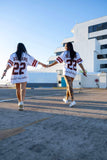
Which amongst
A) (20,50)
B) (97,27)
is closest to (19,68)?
(20,50)

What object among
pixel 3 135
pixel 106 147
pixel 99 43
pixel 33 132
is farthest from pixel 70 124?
pixel 99 43

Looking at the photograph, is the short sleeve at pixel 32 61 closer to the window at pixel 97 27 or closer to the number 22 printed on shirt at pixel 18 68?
the number 22 printed on shirt at pixel 18 68

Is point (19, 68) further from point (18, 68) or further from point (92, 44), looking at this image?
point (92, 44)

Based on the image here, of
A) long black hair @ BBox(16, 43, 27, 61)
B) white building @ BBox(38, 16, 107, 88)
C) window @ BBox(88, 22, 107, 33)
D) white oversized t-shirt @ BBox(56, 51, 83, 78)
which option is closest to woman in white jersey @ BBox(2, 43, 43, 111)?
long black hair @ BBox(16, 43, 27, 61)

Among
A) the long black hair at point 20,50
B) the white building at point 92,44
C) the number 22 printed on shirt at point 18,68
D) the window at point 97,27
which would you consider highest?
the window at point 97,27

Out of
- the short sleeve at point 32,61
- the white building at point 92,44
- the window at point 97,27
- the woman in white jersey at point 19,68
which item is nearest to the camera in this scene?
the woman in white jersey at point 19,68

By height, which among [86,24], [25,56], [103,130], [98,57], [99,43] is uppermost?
[86,24]

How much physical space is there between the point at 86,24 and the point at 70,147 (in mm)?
34753

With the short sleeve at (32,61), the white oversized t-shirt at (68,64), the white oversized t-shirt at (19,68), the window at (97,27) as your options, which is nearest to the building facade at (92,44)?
the window at (97,27)

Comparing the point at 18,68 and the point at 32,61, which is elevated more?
the point at 32,61

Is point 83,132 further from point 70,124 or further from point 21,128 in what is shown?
point 21,128

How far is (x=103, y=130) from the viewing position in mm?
1558

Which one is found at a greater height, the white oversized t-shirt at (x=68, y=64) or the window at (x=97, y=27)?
the window at (x=97, y=27)

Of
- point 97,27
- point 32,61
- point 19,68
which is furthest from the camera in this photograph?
point 97,27
